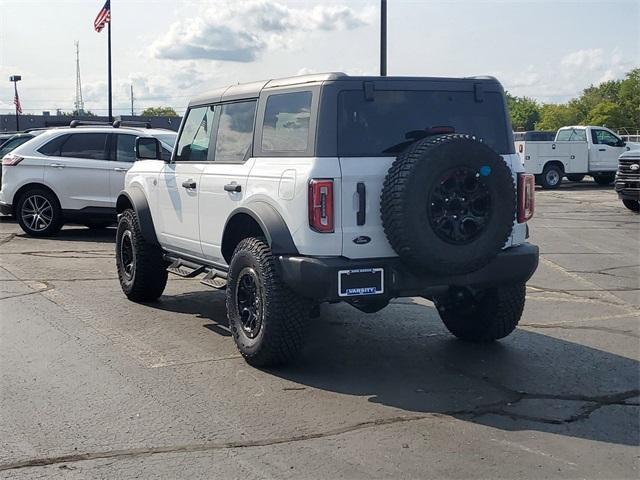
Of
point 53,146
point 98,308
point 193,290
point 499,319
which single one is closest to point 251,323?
point 499,319

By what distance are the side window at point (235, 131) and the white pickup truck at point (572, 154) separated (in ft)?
66.4

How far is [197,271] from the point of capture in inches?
276

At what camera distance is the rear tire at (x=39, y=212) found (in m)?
12.9

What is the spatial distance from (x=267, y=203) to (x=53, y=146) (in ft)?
28.0

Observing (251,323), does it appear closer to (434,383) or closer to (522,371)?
(434,383)

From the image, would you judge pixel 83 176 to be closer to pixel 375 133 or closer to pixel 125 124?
pixel 125 124

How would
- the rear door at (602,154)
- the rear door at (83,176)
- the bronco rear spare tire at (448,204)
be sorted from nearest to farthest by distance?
the bronco rear spare tire at (448,204)
the rear door at (83,176)
the rear door at (602,154)

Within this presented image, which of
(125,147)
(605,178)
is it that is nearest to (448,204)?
(125,147)

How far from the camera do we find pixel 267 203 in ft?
18.4

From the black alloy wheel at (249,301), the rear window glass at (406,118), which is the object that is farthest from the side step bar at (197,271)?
the rear window glass at (406,118)

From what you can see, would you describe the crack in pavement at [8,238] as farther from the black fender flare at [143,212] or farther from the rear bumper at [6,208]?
the black fender flare at [143,212]

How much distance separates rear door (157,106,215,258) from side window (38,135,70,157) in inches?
244

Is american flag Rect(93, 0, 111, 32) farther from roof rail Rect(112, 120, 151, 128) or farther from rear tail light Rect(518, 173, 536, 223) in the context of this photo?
rear tail light Rect(518, 173, 536, 223)

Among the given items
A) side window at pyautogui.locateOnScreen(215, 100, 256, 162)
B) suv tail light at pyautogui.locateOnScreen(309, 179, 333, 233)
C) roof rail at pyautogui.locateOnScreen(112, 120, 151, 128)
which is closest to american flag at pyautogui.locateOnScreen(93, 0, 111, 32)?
roof rail at pyautogui.locateOnScreen(112, 120, 151, 128)
